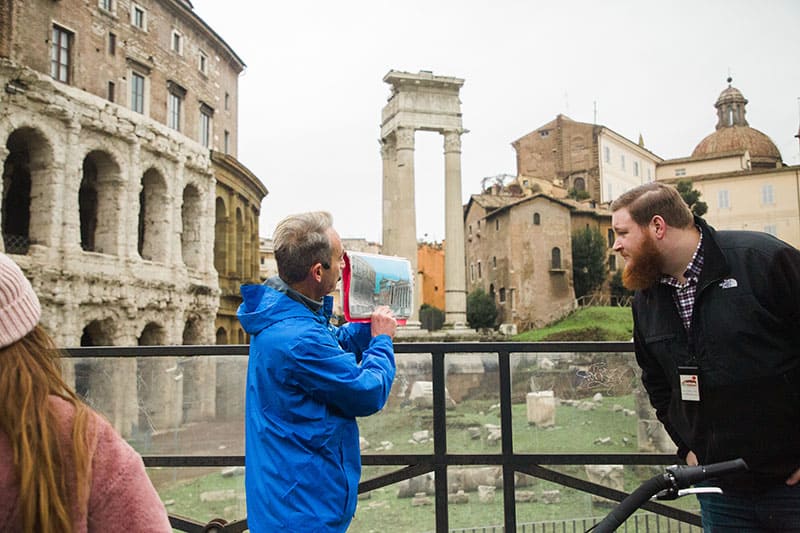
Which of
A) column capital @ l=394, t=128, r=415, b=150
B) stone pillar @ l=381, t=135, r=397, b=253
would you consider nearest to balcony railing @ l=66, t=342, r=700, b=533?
stone pillar @ l=381, t=135, r=397, b=253

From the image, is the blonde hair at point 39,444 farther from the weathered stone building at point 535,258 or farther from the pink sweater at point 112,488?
the weathered stone building at point 535,258

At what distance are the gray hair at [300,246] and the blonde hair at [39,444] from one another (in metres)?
1.27

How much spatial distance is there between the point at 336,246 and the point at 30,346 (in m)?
1.38

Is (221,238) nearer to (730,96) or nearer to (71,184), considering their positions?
(71,184)

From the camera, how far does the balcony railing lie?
3.43 metres

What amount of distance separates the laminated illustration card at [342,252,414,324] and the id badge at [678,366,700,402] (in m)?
1.11

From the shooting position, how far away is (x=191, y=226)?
28125 mm

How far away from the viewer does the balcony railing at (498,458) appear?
11.3 ft

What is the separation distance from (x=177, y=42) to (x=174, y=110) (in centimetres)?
292

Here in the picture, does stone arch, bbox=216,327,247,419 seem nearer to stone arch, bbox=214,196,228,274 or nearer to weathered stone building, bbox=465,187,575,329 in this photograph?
stone arch, bbox=214,196,228,274

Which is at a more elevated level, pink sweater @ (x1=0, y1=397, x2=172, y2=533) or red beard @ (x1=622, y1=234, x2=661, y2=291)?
red beard @ (x1=622, y1=234, x2=661, y2=291)

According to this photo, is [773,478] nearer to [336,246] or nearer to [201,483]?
[336,246]

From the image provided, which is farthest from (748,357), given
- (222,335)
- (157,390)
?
(222,335)

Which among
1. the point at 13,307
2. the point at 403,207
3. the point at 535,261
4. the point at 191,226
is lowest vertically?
the point at 13,307
